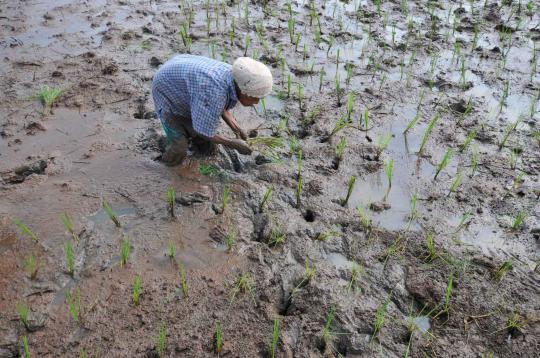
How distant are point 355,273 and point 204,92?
157 centimetres

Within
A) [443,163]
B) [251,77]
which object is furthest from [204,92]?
[443,163]

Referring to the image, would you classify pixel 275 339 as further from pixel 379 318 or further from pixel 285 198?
pixel 285 198

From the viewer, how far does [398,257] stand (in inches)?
119

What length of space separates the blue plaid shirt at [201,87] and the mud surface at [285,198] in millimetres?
619

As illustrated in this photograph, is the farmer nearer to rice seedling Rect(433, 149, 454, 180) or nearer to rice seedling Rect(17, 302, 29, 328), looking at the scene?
rice seedling Rect(17, 302, 29, 328)

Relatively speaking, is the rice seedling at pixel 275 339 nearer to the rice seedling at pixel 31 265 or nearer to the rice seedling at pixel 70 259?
the rice seedling at pixel 70 259

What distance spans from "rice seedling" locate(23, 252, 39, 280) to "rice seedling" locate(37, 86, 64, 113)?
6.06 ft

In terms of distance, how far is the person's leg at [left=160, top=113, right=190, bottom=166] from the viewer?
3.40m

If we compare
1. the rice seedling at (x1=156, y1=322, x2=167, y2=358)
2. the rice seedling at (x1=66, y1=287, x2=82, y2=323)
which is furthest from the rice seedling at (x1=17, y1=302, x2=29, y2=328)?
the rice seedling at (x1=156, y1=322, x2=167, y2=358)

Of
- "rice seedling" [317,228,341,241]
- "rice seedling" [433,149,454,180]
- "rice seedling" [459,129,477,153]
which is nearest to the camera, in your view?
"rice seedling" [317,228,341,241]

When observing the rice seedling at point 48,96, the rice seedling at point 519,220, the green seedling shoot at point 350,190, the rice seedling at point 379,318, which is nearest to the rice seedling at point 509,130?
the rice seedling at point 519,220

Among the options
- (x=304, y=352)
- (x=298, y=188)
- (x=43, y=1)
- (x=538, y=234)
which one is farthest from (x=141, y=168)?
(x=43, y=1)

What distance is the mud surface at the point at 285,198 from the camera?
100 inches

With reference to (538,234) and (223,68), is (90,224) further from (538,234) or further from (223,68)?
(538,234)
